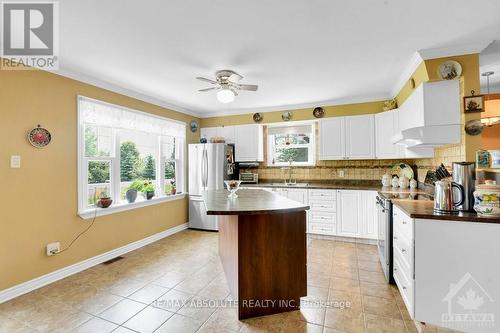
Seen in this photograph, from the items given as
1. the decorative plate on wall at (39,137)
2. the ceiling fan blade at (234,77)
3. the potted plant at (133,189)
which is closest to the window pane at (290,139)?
the ceiling fan blade at (234,77)

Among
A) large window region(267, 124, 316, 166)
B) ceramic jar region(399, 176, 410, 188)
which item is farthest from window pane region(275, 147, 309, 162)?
ceramic jar region(399, 176, 410, 188)

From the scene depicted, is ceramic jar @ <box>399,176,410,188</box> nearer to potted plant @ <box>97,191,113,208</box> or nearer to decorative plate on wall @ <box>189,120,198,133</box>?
decorative plate on wall @ <box>189,120,198,133</box>

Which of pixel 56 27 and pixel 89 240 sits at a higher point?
pixel 56 27

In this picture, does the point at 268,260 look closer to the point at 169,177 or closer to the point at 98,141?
the point at 98,141

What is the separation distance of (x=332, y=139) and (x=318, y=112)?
61cm

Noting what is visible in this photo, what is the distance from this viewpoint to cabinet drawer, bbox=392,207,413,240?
6.24ft

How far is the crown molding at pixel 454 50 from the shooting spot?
227 centimetres

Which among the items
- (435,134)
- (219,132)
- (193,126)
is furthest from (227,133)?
(435,134)

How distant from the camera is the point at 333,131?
4.34 meters

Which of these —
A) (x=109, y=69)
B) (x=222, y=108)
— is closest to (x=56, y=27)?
(x=109, y=69)

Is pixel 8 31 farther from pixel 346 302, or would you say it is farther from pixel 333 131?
pixel 333 131

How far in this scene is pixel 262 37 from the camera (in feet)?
7.14

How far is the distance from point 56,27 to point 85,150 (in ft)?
5.28

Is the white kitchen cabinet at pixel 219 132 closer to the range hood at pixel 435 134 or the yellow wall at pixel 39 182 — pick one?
the yellow wall at pixel 39 182
